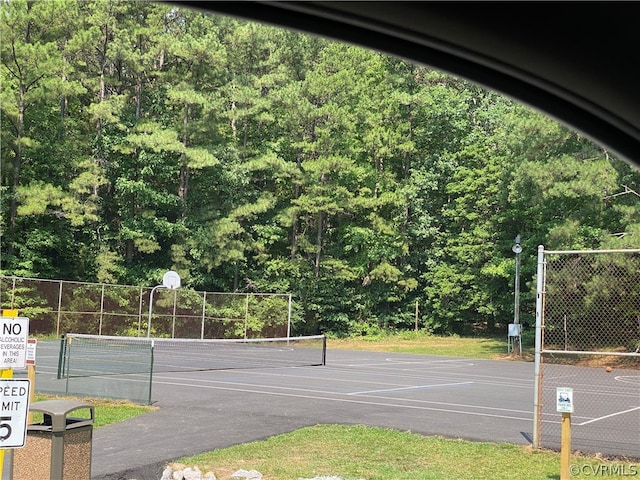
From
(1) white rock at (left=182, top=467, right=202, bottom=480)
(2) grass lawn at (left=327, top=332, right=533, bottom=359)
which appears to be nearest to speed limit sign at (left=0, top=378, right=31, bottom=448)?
(1) white rock at (left=182, top=467, right=202, bottom=480)

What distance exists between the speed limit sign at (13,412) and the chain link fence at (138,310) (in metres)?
27.7

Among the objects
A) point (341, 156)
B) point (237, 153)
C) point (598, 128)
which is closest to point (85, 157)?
point (237, 153)

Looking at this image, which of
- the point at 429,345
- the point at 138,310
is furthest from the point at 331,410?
the point at 429,345

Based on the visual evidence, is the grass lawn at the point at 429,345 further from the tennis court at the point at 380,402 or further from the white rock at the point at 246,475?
the white rock at the point at 246,475

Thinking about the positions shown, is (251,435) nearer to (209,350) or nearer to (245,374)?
(245,374)

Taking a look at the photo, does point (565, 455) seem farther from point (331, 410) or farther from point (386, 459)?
point (331, 410)

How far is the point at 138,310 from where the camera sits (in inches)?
1398

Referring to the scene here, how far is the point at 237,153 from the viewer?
1716 inches

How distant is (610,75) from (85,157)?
4213cm

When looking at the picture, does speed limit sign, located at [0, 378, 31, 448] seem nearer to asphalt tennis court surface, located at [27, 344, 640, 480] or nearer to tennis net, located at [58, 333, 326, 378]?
asphalt tennis court surface, located at [27, 344, 640, 480]

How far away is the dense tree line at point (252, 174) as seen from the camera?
130 ft

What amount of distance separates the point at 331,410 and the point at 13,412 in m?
8.88

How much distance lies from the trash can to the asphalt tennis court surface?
140 centimetres

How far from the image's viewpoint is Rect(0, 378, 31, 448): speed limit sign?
5629mm
